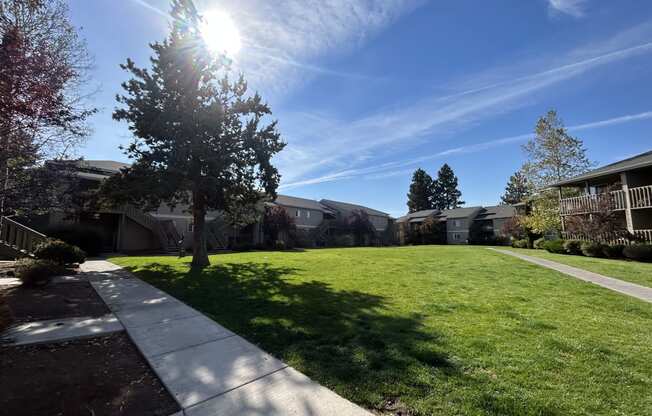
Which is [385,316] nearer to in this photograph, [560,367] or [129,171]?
[560,367]

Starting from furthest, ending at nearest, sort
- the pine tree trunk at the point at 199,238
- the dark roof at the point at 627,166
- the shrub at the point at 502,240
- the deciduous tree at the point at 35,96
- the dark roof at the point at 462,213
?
1. the dark roof at the point at 462,213
2. the shrub at the point at 502,240
3. the dark roof at the point at 627,166
4. the pine tree trunk at the point at 199,238
5. the deciduous tree at the point at 35,96

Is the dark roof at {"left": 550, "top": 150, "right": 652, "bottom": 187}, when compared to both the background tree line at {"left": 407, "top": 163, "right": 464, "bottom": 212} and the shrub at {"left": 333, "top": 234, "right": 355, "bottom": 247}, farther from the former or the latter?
the background tree line at {"left": 407, "top": 163, "right": 464, "bottom": 212}

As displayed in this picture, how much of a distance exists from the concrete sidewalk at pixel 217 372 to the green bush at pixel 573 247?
74.8 ft

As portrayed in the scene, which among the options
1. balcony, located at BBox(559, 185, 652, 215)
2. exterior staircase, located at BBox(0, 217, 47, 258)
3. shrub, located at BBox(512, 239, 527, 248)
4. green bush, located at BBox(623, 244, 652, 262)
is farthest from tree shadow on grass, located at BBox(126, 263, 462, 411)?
shrub, located at BBox(512, 239, 527, 248)

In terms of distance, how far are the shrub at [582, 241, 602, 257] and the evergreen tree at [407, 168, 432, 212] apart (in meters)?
56.9

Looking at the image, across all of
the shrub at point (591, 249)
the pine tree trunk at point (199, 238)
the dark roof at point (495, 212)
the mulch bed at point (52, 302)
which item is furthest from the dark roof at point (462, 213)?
the mulch bed at point (52, 302)

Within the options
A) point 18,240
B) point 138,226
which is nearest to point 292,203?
point 138,226

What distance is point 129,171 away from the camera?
12930 mm

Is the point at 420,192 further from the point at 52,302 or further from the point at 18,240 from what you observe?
the point at 52,302

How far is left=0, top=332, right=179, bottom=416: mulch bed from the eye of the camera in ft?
8.63

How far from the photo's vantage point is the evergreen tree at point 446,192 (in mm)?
76062

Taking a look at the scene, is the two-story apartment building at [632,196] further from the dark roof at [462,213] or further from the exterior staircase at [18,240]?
the exterior staircase at [18,240]

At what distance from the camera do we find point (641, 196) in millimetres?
16625

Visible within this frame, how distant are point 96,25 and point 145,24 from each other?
2180 mm
